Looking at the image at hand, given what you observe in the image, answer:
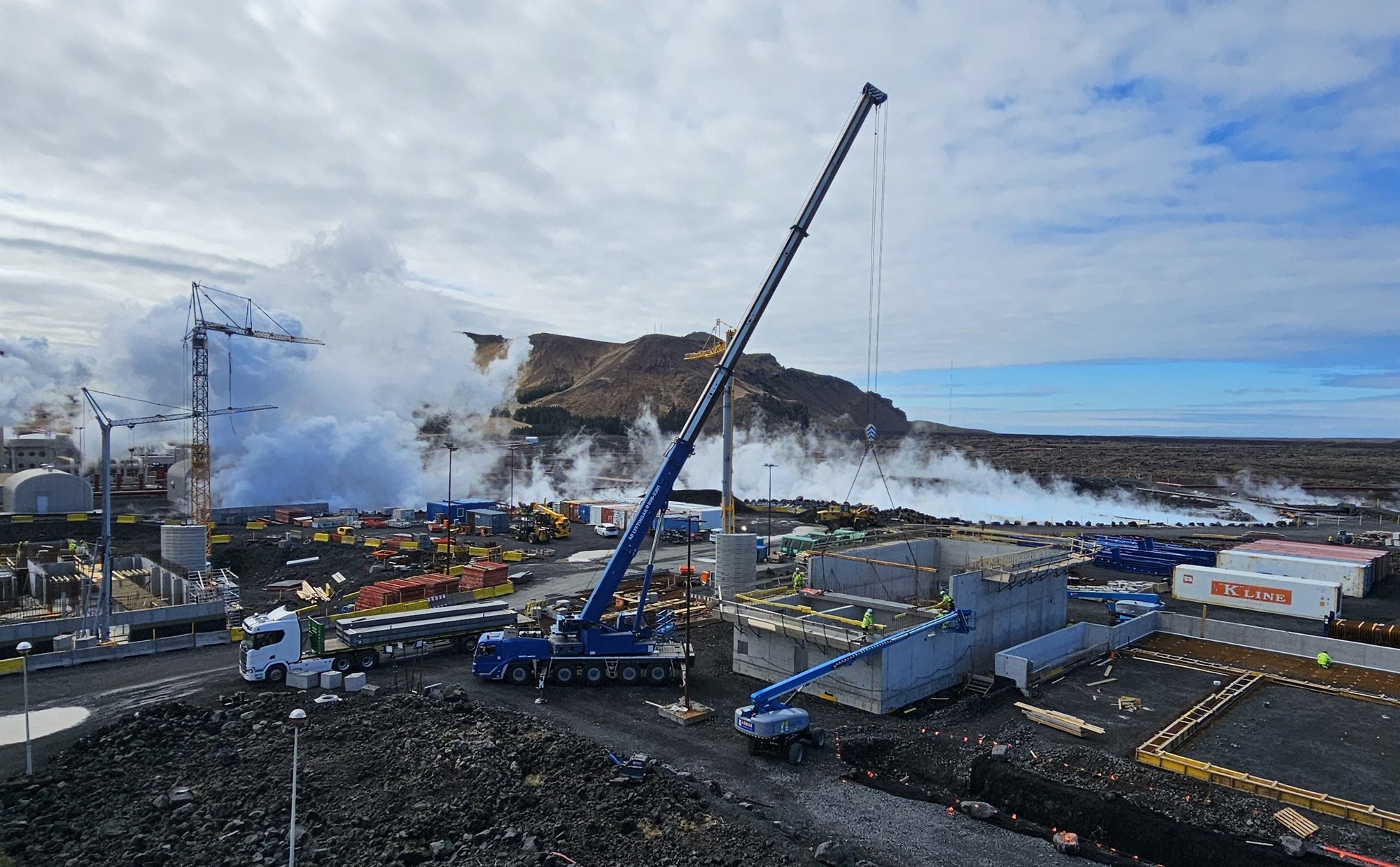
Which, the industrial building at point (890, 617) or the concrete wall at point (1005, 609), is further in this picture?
the concrete wall at point (1005, 609)

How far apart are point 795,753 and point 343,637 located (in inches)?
645

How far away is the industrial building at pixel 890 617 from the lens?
23.4m

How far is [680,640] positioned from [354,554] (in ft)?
102

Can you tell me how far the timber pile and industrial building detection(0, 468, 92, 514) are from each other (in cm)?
8318

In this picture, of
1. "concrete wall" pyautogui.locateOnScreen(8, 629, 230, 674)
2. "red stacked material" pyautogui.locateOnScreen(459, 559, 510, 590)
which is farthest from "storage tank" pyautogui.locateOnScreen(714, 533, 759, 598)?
"concrete wall" pyautogui.locateOnScreen(8, 629, 230, 674)

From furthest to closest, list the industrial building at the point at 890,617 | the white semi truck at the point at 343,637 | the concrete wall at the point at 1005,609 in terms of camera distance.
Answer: the concrete wall at the point at 1005,609, the white semi truck at the point at 343,637, the industrial building at the point at 890,617

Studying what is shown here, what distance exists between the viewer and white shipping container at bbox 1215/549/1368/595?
40.4 meters

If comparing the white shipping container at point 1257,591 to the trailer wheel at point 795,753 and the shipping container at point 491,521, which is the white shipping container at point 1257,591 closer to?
the trailer wheel at point 795,753

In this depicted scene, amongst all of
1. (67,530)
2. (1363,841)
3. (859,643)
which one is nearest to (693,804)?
(859,643)

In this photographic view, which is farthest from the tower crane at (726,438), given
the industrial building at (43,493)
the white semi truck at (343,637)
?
the industrial building at (43,493)

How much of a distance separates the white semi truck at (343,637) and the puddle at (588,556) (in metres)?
20.9

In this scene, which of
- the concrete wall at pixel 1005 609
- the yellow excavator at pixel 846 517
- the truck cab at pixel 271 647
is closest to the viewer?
the truck cab at pixel 271 647

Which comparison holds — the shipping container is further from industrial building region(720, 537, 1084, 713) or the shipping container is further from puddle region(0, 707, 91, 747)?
puddle region(0, 707, 91, 747)

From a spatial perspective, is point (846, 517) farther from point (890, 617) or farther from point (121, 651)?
point (121, 651)
